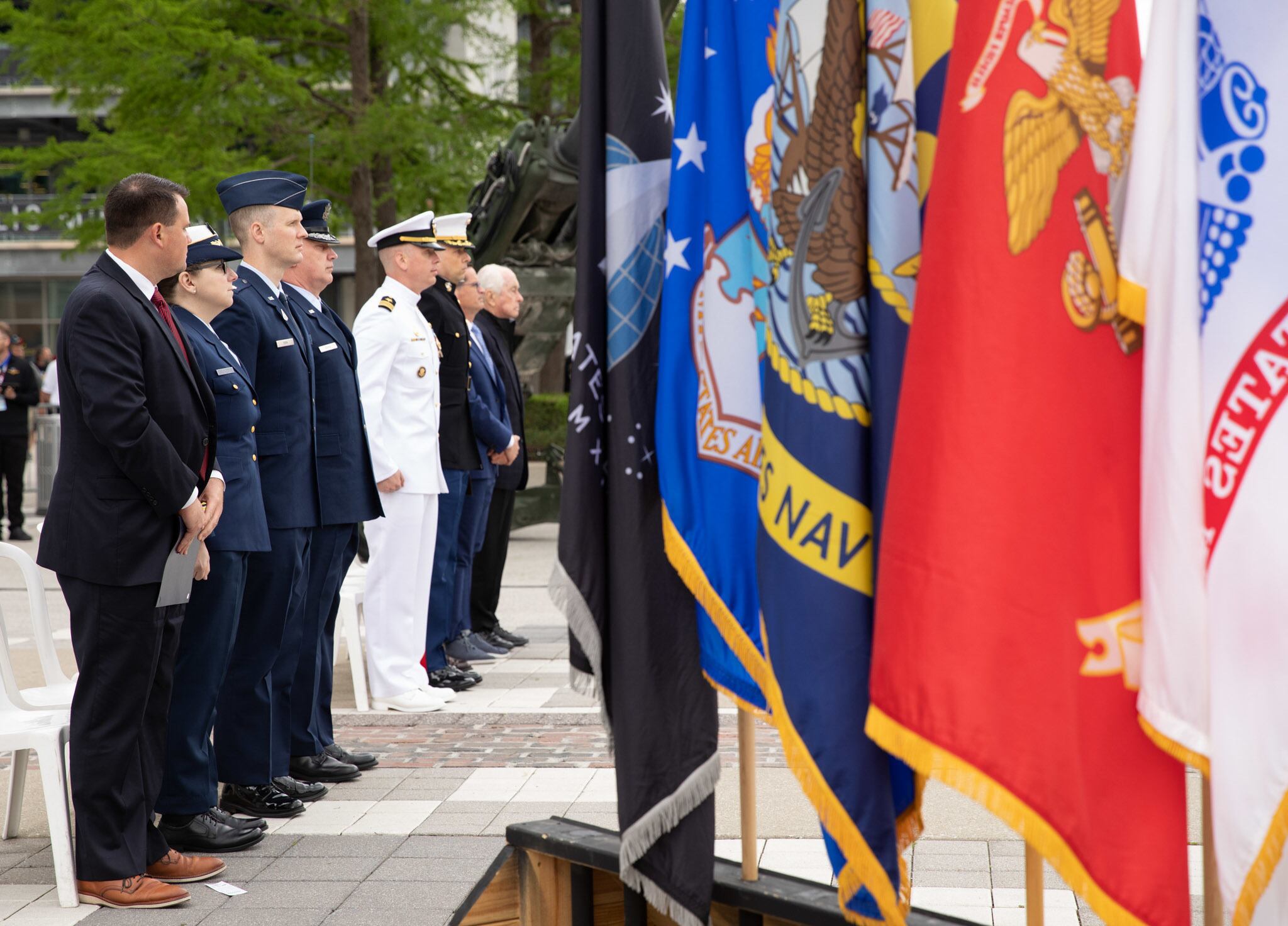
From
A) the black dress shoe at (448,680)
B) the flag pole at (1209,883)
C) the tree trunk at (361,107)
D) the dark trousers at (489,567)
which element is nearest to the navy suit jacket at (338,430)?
the black dress shoe at (448,680)

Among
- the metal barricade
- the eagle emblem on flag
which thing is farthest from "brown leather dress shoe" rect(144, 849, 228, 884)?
the metal barricade

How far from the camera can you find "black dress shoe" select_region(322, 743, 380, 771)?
229 inches

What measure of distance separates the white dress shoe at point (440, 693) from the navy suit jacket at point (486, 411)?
4.30ft

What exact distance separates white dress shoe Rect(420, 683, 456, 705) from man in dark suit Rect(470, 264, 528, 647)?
1501 mm

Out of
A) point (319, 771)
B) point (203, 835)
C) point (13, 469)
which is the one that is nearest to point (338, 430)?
point (319, 771)

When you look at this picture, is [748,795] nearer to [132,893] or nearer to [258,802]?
[132,893]

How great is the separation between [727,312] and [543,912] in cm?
147

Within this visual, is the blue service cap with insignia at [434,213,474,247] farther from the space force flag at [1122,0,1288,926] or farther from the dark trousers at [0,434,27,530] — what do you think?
the dark trousers at [0,434,27,530]

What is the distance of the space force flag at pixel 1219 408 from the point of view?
76.0 inches

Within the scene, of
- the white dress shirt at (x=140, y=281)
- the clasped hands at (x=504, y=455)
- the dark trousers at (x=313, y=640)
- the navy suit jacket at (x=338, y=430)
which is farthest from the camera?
the clasped hands at (x=504, y=455)

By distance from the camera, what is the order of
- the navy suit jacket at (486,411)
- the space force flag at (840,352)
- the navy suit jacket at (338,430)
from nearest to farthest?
the space force flag at (840,352), the navy suit jacket at (338,430), the navy suit jacket at (486,411)

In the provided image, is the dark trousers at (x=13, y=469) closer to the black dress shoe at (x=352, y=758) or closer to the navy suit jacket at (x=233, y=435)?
the black dress shoe at (x=352, y=758)

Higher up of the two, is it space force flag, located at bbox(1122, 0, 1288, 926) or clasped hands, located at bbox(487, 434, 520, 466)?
space force flag, located at bbox(1122, 0, 1288, 926)

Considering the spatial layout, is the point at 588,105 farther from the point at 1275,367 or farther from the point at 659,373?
the point at 1275,367
